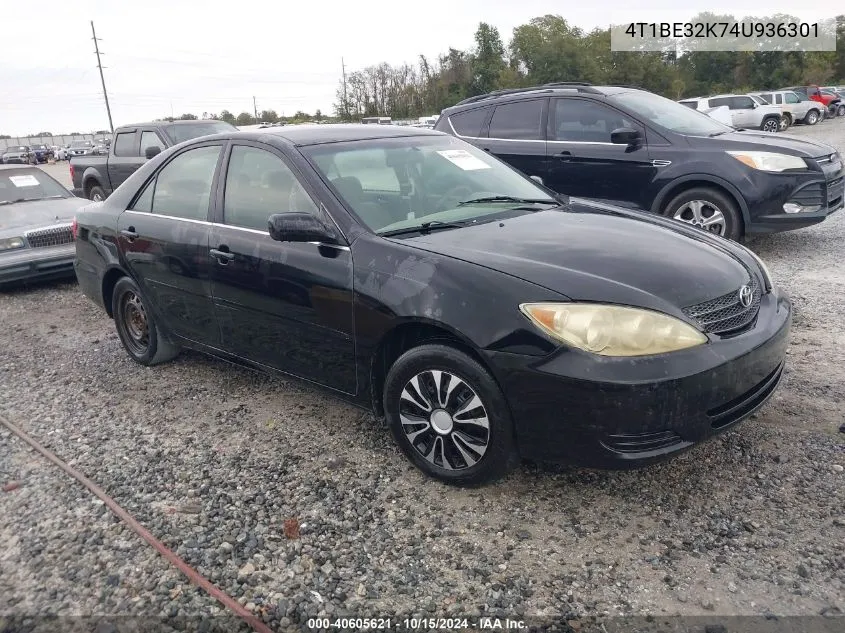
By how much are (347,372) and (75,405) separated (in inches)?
83.1

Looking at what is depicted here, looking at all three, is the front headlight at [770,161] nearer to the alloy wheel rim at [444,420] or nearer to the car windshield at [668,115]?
the car windshield at [668,115]

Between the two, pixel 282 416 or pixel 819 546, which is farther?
pixel 282 416

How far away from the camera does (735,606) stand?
233 cm

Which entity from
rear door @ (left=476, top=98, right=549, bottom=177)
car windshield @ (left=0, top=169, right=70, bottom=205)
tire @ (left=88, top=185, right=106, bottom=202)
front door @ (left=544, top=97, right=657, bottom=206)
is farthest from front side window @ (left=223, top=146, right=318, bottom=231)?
tire @ (left=88, top=185, right=106, bottom=202)

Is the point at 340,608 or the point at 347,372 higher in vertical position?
the point at 347,372

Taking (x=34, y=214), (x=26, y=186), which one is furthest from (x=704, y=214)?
(x=26, y=186)

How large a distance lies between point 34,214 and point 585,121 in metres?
6.29

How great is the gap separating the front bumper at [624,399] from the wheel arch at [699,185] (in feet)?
13.9

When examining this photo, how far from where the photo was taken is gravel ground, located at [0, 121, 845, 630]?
2.48 meters

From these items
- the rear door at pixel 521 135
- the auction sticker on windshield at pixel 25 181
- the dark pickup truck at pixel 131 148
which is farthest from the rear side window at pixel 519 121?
the auction sticker on windshield at pixel 25 181

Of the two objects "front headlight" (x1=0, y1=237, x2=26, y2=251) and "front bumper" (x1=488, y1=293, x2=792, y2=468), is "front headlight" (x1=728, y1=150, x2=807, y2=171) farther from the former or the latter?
"front headlight" (x1=0, y1=237, x2=26, y2=251)

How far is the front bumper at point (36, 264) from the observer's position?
24.0ft

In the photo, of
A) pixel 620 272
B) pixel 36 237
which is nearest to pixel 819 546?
pixel 620 272

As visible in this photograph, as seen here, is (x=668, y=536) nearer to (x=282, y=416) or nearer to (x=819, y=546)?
(x=819, y=546)
